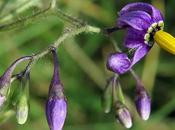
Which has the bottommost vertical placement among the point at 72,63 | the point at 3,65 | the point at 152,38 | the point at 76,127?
the point at 76,127

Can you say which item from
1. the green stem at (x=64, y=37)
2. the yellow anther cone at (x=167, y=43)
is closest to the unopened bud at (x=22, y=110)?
the green stem at (x=64, y=37)

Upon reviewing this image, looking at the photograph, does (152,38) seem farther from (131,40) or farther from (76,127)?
(76,127)

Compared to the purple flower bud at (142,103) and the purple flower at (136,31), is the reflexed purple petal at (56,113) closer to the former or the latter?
the purple flower at (136,31)

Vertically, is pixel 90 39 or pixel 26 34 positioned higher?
pixel 26 34

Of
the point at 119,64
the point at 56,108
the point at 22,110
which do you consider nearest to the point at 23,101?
the point at 22,110

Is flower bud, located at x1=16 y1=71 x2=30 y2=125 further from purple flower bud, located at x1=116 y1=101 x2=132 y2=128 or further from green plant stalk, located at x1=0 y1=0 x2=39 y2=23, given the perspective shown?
green plant stalk, located at x1=0 y1=0 x2=39 y2=23

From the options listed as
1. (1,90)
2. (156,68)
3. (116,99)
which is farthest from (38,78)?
(1,90)

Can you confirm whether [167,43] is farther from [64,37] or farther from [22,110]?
[22,110]
